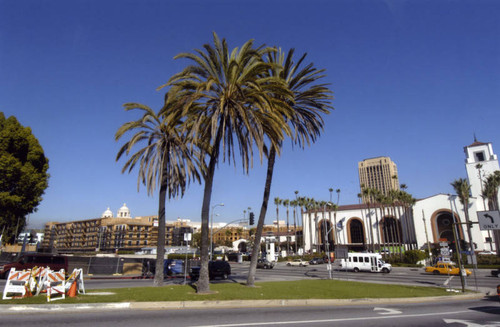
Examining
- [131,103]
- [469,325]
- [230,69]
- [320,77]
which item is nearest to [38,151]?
[131,103]

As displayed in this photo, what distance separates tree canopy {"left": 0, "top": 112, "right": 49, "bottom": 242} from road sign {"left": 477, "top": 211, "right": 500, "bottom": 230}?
123ft

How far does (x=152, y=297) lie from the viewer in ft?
43.8

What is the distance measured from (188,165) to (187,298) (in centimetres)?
961

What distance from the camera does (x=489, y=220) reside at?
57.9 feet

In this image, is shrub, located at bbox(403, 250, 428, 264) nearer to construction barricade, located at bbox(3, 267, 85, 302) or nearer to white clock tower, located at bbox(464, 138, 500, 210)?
white clock tower, located at bbox(464, 138, 500, 210)

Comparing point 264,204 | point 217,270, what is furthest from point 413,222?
point 264,204

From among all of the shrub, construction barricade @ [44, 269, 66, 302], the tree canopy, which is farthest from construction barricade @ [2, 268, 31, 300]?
the shrub

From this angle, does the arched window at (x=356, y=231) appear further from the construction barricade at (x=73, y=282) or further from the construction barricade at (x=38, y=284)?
the construction barricade at (x=38, y=284)

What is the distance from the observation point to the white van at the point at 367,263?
3976cm

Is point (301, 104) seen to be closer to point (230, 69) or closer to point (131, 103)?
point (230, 69)

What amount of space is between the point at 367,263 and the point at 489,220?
2536cm

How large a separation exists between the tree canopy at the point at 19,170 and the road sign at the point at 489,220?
123ft

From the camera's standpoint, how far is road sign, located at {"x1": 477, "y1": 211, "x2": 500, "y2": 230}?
685 inches

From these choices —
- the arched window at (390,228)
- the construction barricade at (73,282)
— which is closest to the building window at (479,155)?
the arched window at (390,228)
